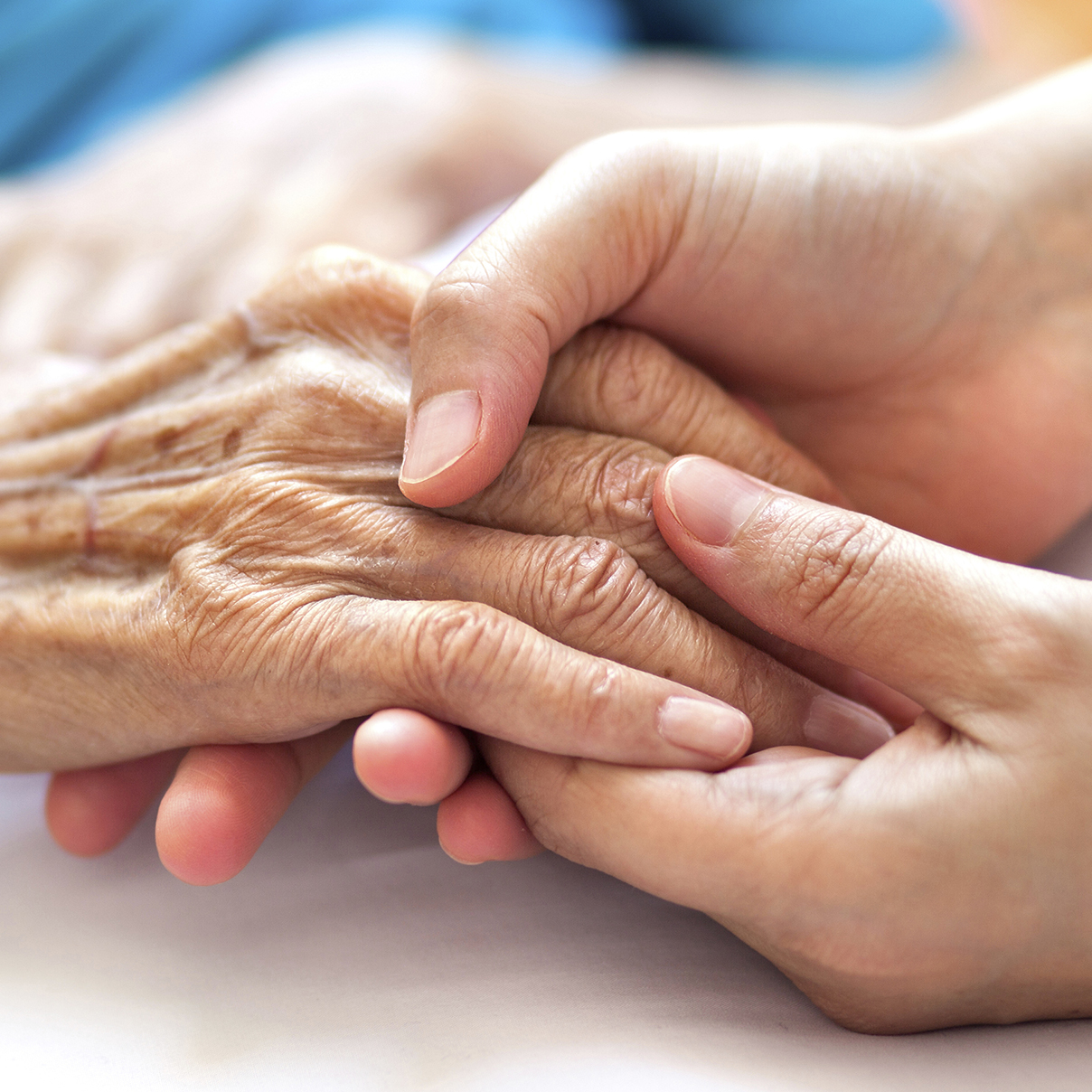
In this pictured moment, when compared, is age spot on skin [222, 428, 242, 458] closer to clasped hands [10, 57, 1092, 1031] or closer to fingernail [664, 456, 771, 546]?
clasped hands [10, 57, 1092, 1031]

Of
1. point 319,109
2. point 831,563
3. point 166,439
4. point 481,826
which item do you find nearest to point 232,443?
point 166,439

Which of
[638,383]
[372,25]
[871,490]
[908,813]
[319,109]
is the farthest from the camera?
[372,25]

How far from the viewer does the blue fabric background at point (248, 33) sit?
1979mm

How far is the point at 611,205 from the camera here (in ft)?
3.05

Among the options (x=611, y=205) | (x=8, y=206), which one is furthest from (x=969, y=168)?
(x=8, y=206)

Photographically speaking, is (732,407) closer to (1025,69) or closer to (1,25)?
(1,25)

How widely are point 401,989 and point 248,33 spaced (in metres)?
2.16

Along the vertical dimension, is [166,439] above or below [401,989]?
above

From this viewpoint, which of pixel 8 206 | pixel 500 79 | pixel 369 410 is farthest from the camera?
pixel 500 79

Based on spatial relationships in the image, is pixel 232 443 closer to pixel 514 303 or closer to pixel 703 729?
pixel 514 303

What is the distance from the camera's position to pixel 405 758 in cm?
78

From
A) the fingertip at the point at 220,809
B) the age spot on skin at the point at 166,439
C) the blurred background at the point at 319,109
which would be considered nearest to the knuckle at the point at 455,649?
the fingertip at the point at 220,809

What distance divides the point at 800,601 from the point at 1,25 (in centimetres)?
206

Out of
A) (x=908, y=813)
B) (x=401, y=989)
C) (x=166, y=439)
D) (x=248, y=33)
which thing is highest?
(x=248, y=33)
